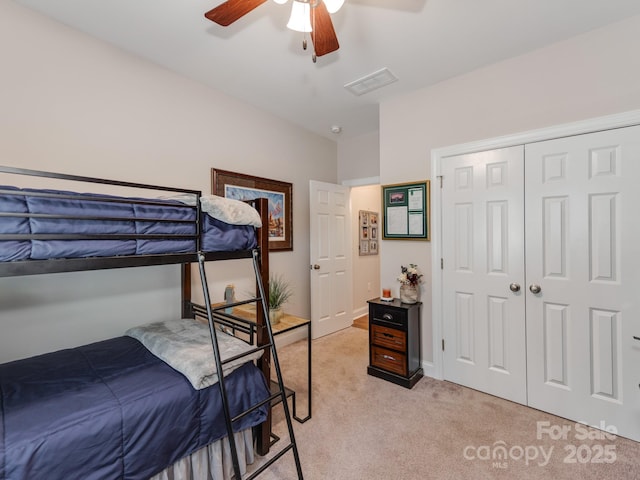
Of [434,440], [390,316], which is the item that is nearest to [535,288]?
[390,316]

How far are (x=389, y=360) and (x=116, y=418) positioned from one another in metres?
2.20

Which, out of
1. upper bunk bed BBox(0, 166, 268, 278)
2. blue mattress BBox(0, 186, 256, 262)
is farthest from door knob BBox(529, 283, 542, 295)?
blue mattress BBox(0, 186, 256, 262)

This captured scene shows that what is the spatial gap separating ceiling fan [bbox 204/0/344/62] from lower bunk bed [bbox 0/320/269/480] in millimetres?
1898

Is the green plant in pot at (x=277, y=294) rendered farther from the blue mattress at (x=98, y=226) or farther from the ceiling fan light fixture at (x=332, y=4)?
the ceiling fan light fixture at (x=332, y=4)

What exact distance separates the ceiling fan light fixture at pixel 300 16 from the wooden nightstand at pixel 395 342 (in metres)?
2.26

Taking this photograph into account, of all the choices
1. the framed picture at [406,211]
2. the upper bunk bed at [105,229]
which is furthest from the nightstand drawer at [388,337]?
the upper bunk bed at [105,229]

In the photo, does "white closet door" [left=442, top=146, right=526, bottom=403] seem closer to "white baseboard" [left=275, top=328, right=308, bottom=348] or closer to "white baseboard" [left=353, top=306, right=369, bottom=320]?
"white baseboard" [left=275, top=328, right=308, bottom=348]

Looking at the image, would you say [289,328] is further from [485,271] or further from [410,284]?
[485,271]

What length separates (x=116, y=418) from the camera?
4.06 ft

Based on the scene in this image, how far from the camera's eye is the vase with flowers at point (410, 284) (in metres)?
2.82

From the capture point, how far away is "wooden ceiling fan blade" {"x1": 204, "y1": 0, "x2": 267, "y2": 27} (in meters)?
1.46

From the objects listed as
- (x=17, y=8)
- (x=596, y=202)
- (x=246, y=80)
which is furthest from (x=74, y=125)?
(x=596, y=202)

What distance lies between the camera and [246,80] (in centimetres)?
275

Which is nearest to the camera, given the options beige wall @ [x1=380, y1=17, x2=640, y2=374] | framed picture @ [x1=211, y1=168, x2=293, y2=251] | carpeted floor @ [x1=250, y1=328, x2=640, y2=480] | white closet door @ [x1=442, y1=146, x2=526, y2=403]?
carpeted floor @ [x1=250, y1=328, x2=640, y2=480]
